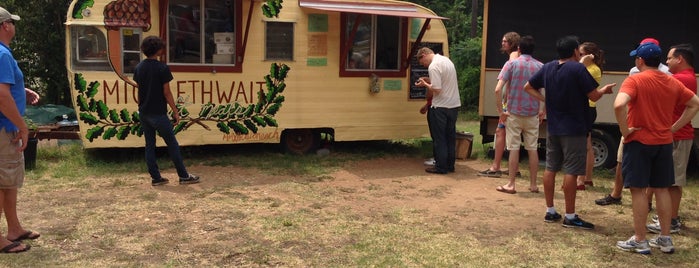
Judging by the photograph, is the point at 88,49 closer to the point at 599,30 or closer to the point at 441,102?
the point at 441,102

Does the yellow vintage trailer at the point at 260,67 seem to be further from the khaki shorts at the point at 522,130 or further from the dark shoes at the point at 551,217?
the dark shoes at the point at 551,217

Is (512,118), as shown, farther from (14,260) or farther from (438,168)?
(14,260)

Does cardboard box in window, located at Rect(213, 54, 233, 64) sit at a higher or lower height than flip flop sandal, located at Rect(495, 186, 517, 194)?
higher

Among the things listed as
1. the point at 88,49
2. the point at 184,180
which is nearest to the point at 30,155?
the point at 88,49

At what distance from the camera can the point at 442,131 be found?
8266 mm

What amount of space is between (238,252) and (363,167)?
3954mm

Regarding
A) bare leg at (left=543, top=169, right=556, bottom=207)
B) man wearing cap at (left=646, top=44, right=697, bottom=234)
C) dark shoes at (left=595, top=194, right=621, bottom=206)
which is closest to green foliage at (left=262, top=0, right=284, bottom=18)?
bare leg at (left=543, top=169, right=556, bottom=207)

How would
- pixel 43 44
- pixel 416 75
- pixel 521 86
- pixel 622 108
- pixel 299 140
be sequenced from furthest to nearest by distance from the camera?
pixel 43 44 → pixel 416 75 → pixel 299 140 → pixel 521 86 → pixel 622 108

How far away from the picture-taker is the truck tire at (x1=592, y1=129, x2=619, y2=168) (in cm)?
862

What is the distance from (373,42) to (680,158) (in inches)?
186

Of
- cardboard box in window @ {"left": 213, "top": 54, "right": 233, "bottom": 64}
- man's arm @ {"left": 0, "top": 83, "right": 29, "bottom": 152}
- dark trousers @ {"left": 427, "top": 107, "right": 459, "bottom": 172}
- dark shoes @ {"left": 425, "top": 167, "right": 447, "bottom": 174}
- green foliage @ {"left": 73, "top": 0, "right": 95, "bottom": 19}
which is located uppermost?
green foliage @ {"left": 73, "top": 0, "right": 95, "bottom": 19}

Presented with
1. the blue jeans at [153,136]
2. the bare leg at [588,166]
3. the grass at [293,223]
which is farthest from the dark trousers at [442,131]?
the blue jeans at [153,136]

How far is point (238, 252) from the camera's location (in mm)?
4957

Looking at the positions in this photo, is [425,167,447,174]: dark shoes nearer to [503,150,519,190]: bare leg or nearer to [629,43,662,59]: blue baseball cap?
[503,150,519,190]: bare leg
